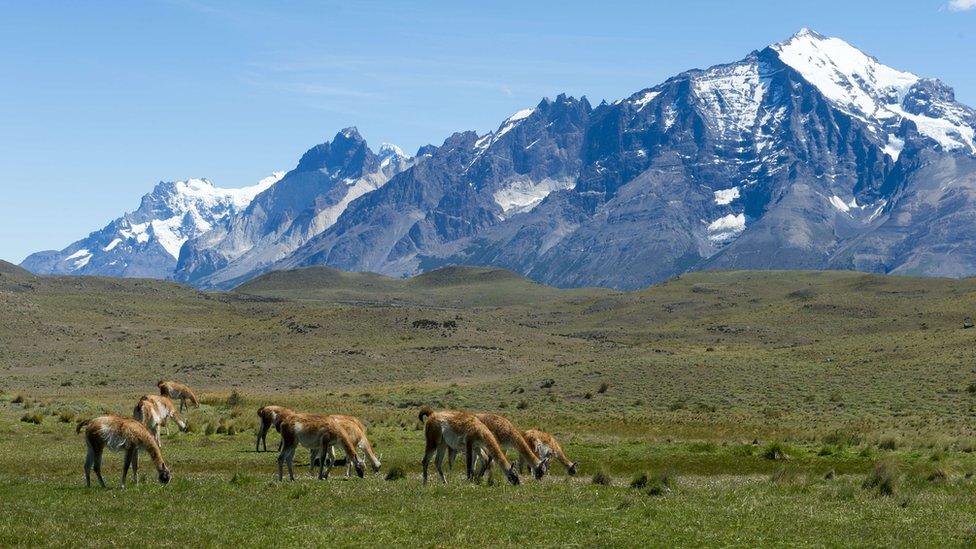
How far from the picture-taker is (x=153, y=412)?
37656mm

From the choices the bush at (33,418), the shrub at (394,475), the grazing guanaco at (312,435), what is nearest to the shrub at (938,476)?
the shrub at (394,475)

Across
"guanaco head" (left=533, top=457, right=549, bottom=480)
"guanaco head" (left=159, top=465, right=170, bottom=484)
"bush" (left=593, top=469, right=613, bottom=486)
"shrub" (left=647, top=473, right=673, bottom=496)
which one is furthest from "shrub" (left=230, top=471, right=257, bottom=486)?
"shrub" (left=647, top=473, right=673, bottom=496)

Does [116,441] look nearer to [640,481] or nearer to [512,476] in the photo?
[512,476]

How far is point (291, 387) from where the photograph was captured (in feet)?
284

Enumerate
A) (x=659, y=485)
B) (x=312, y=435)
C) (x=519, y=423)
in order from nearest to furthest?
(x=659, y=485)
(x=312, y=435)
(x=519, y=423)

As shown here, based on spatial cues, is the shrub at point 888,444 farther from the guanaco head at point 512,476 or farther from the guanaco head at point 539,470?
the guanaco head at point 512,476

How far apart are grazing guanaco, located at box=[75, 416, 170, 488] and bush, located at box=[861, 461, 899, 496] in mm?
17524

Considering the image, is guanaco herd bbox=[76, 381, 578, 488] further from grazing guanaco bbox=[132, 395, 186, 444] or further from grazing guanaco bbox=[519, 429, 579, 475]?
grazing guanaco bbox=[132, 395, 186, 444]

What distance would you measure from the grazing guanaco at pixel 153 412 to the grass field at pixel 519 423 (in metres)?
1.53

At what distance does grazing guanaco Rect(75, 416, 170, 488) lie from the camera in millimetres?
25359

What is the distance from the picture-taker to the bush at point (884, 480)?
1006 inches

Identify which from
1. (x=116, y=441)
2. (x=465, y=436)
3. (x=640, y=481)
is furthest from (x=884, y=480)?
(x=116, y=441)

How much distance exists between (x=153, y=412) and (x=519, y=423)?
20509 millimetres

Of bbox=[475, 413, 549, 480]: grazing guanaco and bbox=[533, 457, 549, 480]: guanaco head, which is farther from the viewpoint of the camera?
bbox=[475, 413, 549, 480]: grazing guanaco
